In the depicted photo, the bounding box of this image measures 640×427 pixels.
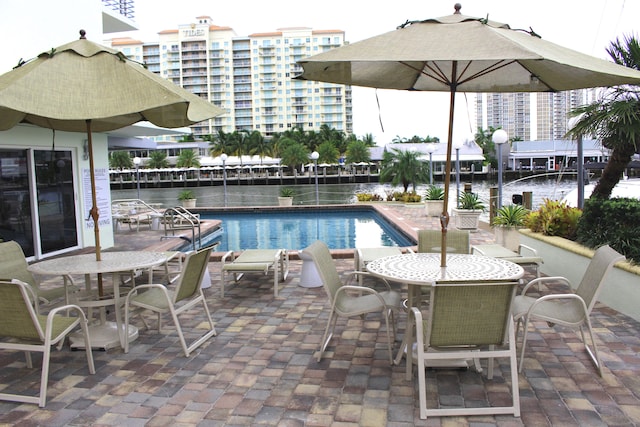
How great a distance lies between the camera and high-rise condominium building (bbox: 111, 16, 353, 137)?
105 meters

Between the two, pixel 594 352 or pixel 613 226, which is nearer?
pixel 594 352

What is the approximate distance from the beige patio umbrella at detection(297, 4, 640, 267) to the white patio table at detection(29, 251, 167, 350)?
213 centimetres

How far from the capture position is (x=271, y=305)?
208 inches

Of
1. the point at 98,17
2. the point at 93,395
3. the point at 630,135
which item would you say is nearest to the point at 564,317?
the point at 93,395

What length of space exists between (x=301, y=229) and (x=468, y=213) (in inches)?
185

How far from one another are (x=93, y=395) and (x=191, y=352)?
0.85 metres

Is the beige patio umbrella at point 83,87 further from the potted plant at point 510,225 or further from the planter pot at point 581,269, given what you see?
the potted plant at point 510,225

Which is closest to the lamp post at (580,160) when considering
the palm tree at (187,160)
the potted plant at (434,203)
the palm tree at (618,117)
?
the palm tree at (618,117)

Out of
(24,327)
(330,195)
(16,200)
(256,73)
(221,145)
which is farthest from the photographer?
(256,73)

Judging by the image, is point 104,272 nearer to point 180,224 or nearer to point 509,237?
point 509,237

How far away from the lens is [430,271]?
3.59 metres

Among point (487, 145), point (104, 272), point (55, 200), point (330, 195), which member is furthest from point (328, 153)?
point (104, 272)

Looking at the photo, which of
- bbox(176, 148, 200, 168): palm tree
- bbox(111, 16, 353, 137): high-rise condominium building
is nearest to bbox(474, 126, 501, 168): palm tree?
bbox(176, 148, 200, 168): palm tree

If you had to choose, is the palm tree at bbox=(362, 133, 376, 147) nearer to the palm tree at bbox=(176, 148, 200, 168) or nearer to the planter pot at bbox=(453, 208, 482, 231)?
the palm tree at bbox=(176, 148, 200, 168)
